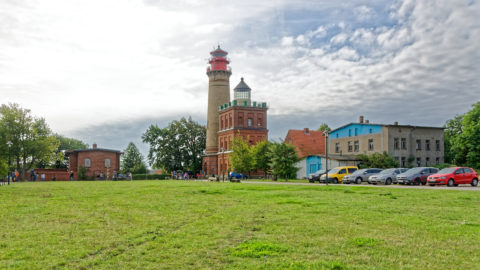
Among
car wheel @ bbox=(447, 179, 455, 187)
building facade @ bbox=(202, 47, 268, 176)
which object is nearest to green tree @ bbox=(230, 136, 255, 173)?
building facade @ bbox=(202, 47, 268, 176)

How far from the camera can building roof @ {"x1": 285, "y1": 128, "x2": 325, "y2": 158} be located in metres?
64.4

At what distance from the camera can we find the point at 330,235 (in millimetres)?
8266

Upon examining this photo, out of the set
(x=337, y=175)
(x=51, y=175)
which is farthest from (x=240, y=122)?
(x=337, y=175)

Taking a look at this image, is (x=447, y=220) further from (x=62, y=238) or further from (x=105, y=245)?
(x=62, y=238)

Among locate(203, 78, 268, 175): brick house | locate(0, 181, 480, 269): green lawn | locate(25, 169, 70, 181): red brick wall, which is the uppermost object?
locate(203, 78, 268, 175): brick house

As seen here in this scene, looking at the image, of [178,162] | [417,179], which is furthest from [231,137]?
[417,179]

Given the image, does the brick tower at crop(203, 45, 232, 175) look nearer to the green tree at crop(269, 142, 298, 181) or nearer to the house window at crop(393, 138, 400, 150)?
the green tree at crop(269, 142, 298, 181)

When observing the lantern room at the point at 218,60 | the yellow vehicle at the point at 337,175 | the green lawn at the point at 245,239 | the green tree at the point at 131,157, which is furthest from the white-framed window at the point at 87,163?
the green lawn at the point at 245,239

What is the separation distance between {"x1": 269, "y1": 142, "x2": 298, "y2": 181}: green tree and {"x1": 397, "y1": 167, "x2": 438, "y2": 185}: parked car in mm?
15192

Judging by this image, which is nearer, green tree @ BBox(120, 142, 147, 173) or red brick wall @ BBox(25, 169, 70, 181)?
red brick wall @ BBox(25, 169, 70, 181)

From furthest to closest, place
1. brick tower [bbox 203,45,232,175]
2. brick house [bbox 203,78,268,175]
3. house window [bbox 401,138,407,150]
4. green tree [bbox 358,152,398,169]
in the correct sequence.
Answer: brick tower [bbox 203,45,232,175] < brick house [bbox 203,78,268,175] < house window [bbox 401,138,407,150] < green tree [bbox 358,152,398,169]

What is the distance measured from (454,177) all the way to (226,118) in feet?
156

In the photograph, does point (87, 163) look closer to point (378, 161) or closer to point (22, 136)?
point (22, 136)

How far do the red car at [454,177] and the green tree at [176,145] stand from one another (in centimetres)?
5691
